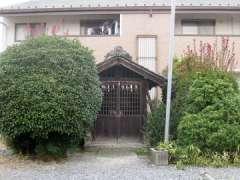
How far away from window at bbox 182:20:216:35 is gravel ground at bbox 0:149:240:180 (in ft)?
28.9

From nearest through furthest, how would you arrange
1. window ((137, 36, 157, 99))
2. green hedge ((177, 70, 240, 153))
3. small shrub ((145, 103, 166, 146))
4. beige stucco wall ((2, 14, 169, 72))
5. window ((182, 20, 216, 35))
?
1. green hedge ((177, 70, 240, 153))
2. small shrub ((145, 103, 166, 146))
3. window ((137, 36, 157, 99))
4. beige stucco wall ((2, 14, 169, 72))
5. window ((182, 20, 216, 35))

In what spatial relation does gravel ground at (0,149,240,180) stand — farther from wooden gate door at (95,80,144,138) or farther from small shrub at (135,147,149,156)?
wooden gate door at (95,80,144,138)

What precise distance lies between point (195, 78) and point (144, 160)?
277cm

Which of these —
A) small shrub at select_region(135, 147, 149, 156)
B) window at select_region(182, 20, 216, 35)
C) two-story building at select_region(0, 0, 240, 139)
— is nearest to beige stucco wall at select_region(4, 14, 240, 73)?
two-story building at select_region(0, 0, 240, 139)

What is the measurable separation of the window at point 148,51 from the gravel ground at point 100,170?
6484 mm

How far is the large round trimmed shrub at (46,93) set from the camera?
8906 mm

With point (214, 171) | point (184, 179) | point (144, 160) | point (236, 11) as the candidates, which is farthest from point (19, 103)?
point (236, 11)

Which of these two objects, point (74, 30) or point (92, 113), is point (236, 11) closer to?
point (74, 30)

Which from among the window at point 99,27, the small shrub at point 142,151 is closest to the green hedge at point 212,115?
the small shrub at point 142,151

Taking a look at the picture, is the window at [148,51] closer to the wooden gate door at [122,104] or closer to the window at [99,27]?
the window at [99,27]

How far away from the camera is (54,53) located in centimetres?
959

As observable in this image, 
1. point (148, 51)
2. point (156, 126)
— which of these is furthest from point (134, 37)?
point (156, 126)

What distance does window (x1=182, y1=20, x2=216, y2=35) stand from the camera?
671 inches

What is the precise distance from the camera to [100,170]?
28.4ft
